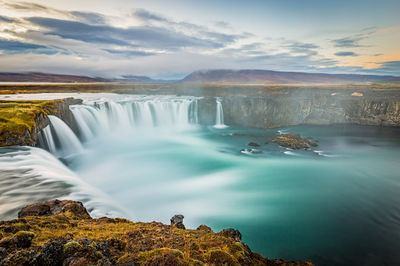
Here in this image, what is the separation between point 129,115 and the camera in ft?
138

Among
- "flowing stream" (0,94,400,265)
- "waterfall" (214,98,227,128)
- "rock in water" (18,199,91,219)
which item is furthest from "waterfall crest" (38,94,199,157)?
"rock in water" (18,199,91,219)

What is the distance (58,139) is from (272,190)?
2409cm

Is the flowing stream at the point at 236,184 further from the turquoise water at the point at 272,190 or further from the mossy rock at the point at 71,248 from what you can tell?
the mossy rock at the point at 71,248

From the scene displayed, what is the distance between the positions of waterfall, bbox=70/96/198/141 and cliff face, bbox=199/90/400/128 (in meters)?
4.57

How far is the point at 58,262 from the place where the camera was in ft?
14.2

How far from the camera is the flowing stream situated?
456 inches

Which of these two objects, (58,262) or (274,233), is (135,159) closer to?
(274,233)

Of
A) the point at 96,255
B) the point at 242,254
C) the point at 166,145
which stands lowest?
the point at 166,145

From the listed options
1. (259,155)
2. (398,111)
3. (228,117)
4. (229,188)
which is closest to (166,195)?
(229,188)

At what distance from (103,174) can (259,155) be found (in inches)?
754

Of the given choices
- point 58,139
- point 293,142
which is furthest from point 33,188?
point 293,142

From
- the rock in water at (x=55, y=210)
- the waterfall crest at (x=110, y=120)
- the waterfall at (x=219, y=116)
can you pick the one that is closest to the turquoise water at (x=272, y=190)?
the waterfall crest at (x=110, y=120)

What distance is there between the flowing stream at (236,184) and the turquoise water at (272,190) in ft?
0.27

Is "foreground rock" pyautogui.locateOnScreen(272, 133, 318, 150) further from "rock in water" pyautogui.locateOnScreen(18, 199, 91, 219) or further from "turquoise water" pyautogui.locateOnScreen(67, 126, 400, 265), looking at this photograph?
"rock in water" pyautogui.locateOnScreen(18, 199, 91, 219)
